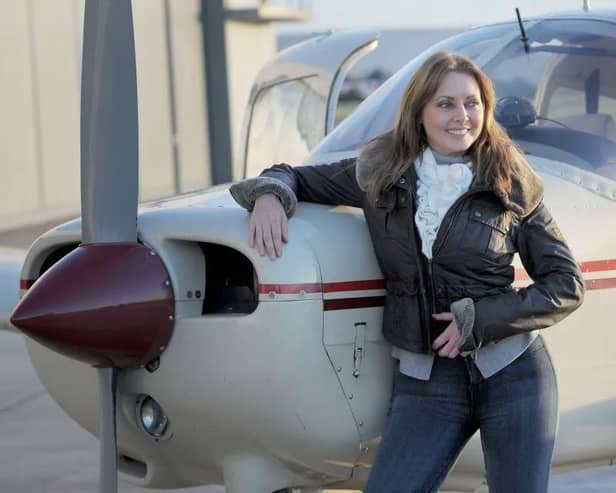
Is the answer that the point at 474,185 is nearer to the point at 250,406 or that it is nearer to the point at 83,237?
the point at 250,406

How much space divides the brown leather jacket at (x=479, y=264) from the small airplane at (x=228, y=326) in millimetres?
58

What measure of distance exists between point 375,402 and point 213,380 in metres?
0.44

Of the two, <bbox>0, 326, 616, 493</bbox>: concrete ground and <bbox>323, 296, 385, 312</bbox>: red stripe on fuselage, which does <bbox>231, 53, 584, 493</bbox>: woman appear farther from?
<bbox>0, 326, 616, 493</bbox>: concrete ground

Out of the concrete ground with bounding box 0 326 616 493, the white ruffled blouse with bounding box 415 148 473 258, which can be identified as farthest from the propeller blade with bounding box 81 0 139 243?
the concrete ground with bounding box 0 326 616 493

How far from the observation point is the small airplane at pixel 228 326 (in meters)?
3.35

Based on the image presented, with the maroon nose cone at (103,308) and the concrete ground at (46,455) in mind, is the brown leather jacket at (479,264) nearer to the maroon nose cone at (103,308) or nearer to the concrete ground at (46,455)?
the maroon nose cone at (103,308)

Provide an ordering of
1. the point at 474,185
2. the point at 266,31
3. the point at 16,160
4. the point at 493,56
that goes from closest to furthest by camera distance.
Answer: the point at 474,185
the point at 493,56
the point at 16,160
the point at 266,31

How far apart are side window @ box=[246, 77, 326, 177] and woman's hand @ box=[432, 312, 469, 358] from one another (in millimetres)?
3524

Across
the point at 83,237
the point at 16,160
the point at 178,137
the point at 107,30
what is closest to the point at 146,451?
the point at 83,237

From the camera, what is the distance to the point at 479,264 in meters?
3.36

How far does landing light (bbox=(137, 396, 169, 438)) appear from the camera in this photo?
361 centimetres

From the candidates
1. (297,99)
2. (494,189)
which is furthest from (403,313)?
(297,99)

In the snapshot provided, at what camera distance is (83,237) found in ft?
11.7

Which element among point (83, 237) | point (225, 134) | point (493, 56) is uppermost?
point (493, 56)
